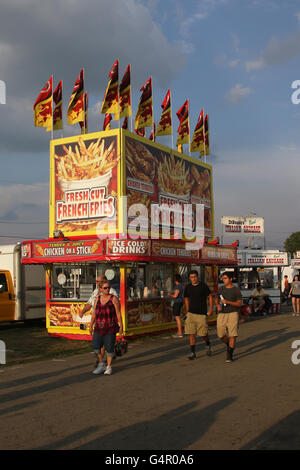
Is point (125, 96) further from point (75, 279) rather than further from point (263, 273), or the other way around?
point (263, 273)

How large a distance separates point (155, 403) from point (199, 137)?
15.9 meters

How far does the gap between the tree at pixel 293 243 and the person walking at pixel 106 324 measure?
95.1 meters

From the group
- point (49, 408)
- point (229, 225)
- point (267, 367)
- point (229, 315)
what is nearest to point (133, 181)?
point (229, 315)

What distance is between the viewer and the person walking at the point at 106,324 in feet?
30.2

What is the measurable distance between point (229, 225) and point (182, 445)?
43.4m

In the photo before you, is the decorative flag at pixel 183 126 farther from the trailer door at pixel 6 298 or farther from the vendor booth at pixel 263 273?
the trailer door at pixel 6 298

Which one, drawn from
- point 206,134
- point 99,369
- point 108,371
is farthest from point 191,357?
point 206,134

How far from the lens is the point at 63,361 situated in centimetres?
1070

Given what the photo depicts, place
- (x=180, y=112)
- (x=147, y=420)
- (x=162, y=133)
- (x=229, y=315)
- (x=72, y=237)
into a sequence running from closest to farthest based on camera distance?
(x=147, y=420), (x=229, y=315), (x=72, y=237), (x=162, y=133), (x=180, y=112)

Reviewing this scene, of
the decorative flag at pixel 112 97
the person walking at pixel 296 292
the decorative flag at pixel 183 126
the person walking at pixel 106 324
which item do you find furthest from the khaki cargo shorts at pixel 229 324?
the person walking at pixel 296 292

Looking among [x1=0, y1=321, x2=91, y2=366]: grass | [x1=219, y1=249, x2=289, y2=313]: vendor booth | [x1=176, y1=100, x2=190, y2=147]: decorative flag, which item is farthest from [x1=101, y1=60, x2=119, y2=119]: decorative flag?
[x1=219, y1=249, x2=289, y2=313]: vendor booth

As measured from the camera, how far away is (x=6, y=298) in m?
17.0

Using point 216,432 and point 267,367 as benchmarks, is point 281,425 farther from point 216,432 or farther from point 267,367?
point 267,367

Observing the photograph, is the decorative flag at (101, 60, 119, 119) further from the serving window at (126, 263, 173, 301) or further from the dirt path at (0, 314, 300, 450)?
the dirt path at (0, 314, 300, 450)
